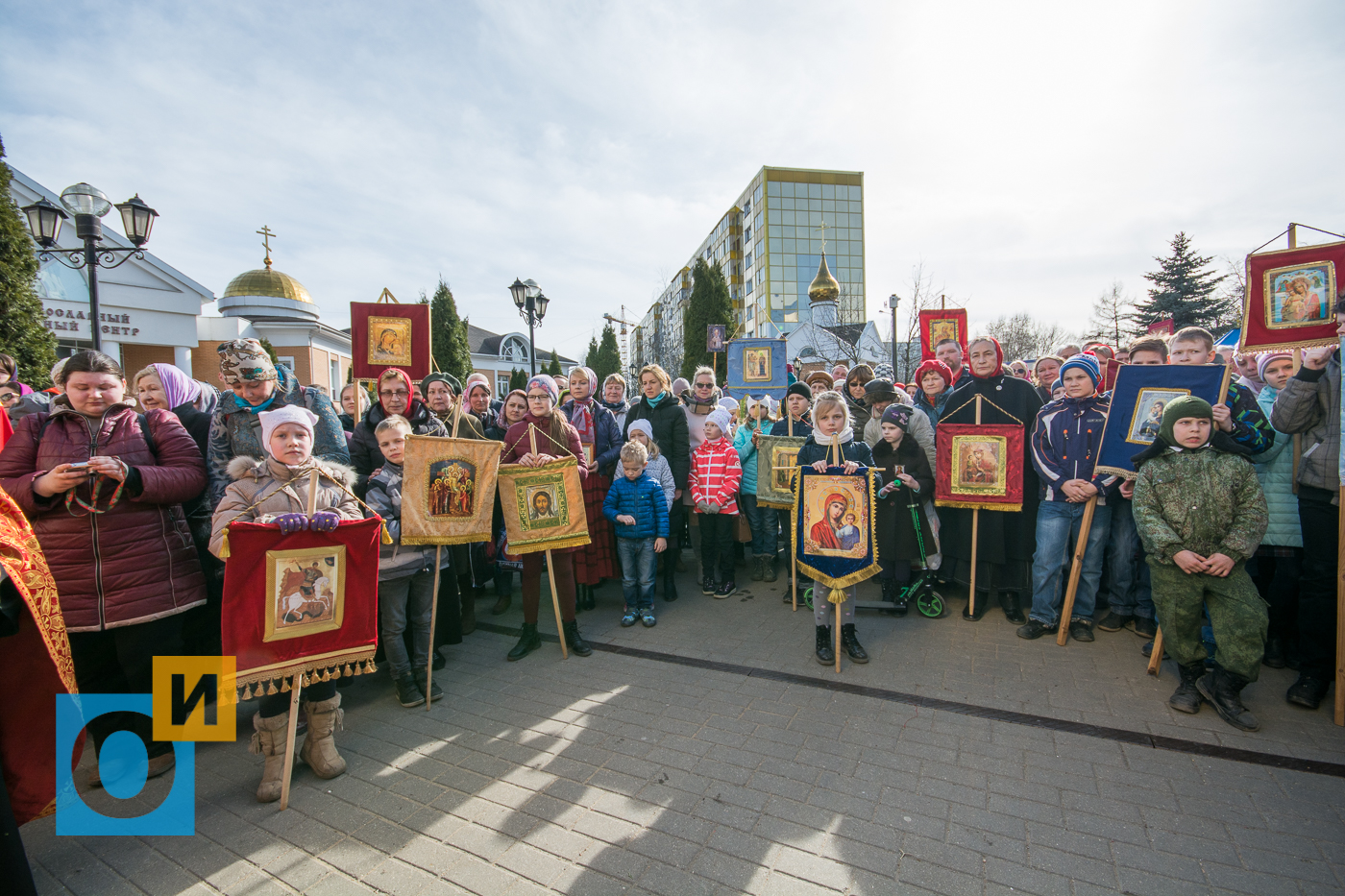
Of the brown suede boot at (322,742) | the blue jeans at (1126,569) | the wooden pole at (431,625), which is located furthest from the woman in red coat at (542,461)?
the blue jeans at (1126,569)

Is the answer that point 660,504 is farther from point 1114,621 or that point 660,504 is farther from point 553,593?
point 1114,621

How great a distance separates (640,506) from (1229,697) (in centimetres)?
454

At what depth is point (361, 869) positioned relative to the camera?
8.57 ft

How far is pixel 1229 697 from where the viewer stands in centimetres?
367

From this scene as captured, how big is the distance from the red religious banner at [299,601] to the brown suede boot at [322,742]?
242 millimetres

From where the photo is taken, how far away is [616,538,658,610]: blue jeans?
5.90m

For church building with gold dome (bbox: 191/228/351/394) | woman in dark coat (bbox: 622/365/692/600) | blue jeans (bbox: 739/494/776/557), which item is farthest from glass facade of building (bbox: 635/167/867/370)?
woman in dark coat (bbox: 622/365/692/600)

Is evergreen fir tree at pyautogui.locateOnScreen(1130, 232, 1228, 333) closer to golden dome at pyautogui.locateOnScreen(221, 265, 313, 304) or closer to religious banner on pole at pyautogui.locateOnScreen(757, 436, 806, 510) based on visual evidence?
religious banner on pole at pyautogui.locateOnScreen(757, 436, 806, 510)

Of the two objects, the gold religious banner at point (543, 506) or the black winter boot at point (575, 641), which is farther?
the black winter boot at point (575, 641)

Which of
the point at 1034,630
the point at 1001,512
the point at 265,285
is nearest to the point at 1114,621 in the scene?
the point at 1034,630

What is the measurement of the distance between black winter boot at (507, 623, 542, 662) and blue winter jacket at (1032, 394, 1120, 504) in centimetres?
470

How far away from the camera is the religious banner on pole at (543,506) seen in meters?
4.91

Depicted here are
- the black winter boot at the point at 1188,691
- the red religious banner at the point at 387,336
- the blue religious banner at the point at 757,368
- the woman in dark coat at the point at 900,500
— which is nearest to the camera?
the black winter boot at the point at 1188,691

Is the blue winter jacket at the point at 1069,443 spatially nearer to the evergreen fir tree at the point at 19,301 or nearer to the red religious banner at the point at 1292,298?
the red religious banner at the point at 1292,298
